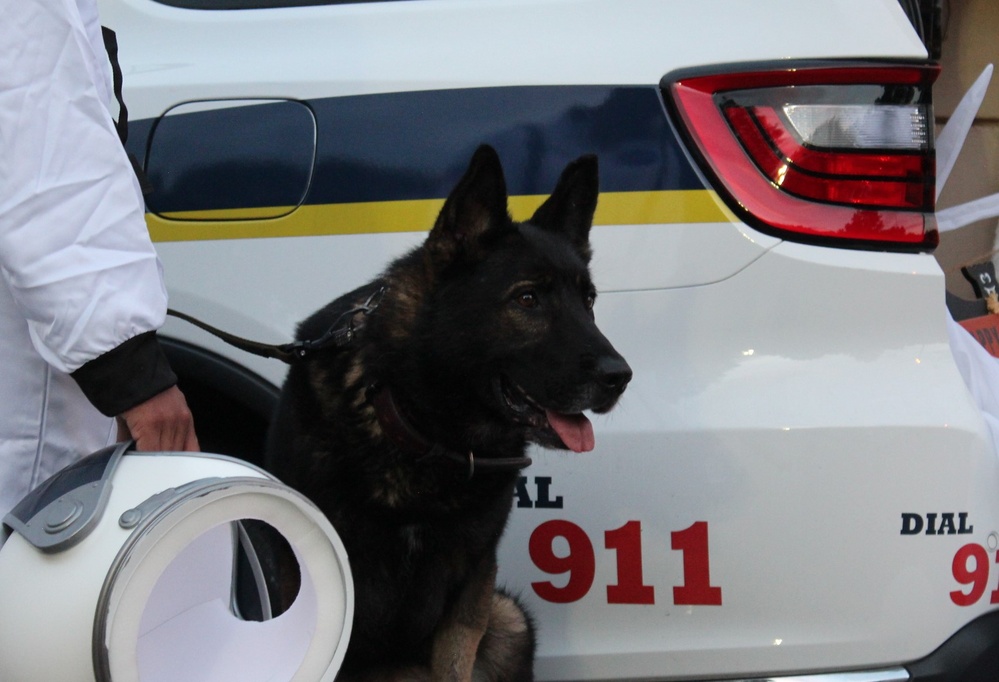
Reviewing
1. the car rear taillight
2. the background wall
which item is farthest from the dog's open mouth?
the background wall

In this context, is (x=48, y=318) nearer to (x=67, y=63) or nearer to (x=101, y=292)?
(x=101, y=292)

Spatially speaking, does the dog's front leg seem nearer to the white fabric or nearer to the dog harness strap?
the dog harness strap

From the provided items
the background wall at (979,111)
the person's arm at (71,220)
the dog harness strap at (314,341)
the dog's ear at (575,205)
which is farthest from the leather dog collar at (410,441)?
the background wall at (979,111)

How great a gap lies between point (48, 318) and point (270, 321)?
921 mm

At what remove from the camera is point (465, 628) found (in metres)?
2.23

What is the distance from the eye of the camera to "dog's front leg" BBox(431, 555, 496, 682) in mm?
2189

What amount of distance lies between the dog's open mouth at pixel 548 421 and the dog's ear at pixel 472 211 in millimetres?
285

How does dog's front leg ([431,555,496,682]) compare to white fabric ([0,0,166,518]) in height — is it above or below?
below

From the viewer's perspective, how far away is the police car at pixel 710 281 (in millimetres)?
2121

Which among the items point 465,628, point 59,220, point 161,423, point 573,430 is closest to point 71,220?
point 59,220

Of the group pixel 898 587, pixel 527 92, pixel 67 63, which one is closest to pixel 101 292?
pixel 67 63

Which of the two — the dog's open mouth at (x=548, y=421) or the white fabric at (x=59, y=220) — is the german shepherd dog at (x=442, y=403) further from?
the white fabric at (x=59, y=220)

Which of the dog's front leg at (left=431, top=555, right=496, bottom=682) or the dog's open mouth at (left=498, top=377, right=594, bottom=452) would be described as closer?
the dog's open mouth at (left=498, top=377, right=594, bottom=452)

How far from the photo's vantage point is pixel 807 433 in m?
2.12
